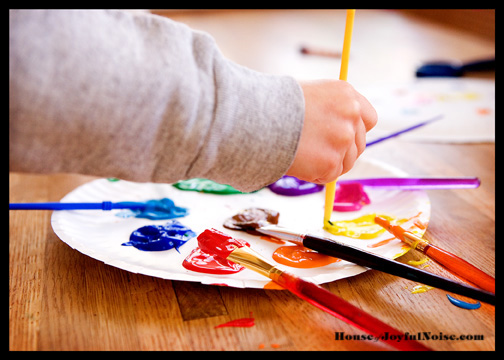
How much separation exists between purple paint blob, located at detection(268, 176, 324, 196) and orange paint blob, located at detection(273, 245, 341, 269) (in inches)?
6.5

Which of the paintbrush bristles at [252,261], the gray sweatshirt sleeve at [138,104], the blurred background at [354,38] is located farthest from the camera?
the blurred background at [354,38]

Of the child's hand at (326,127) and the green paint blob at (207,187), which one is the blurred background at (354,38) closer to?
the green paint blob at (207,187)

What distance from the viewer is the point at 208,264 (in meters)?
0.49

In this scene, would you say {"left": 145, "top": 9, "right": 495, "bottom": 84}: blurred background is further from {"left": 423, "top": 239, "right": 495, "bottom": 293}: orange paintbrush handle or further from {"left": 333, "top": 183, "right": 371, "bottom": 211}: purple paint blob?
{"left": 423, "top": 239, "right": 495, "bottom": 293}: orange paintbrush handle

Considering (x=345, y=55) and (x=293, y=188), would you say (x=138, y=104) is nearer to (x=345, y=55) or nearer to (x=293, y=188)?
(x=345, y=55)

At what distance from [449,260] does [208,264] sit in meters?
0.24

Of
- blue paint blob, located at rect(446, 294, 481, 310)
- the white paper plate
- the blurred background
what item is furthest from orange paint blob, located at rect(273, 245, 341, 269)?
the blurred background

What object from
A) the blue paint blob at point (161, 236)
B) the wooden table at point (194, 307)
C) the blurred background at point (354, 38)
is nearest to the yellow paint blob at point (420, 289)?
the wooden table at point (194, 307)

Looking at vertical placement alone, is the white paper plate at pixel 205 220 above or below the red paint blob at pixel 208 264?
above

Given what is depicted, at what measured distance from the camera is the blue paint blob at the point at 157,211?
610 millimetres

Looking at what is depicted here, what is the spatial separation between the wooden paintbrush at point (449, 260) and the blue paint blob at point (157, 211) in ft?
0.84

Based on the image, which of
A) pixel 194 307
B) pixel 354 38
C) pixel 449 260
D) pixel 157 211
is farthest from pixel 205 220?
pixel 354 38

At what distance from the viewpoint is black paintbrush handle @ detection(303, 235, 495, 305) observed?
0.42 metres

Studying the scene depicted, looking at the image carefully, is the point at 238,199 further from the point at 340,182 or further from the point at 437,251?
the point at 437,251
